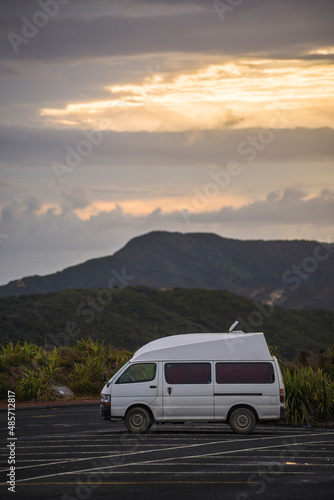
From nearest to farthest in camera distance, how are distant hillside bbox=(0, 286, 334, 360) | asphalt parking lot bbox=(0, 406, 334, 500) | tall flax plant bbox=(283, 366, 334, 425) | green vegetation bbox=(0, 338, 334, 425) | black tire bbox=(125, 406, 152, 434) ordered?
asphalt parking lot bbox=(0, 406, 334, 500) → black tire bbox=(125, 406, 152, 434) → tall flax plant bbox=(283, 366, 334, 425) → green vegetation bbox=(0, 338, 334, 425) → distant hillside bbox=(0, 286, 334, 360)

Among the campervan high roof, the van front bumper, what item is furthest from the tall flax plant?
the van front bumper

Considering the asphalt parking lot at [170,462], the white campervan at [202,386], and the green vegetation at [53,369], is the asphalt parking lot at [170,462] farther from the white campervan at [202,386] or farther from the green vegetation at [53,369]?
the green vegetation at [53,369]

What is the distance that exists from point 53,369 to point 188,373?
12.1 m

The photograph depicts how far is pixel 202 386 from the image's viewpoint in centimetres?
1830

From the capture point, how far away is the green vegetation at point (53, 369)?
27500mm

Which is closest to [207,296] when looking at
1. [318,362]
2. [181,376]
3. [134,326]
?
[134,326]

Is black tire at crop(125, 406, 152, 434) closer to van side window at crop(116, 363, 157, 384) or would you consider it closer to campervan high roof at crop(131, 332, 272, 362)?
van side window at crop(116, 363, 157, 384)

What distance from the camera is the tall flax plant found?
2061 cm

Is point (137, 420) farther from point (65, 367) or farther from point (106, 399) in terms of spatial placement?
point (65, 367)

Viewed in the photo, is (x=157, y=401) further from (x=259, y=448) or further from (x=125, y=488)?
(x=125, y=488)

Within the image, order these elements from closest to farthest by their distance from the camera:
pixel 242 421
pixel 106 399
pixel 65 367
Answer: pixel 242 421, pixel 106 399, pixel 65 367

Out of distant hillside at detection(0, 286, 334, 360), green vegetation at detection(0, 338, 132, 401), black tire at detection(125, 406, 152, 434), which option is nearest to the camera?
black tire at detection(125, 406, 152, 434)

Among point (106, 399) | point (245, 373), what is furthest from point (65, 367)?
point (245, 373)

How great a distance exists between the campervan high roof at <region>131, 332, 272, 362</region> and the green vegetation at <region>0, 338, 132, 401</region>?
392 inches
